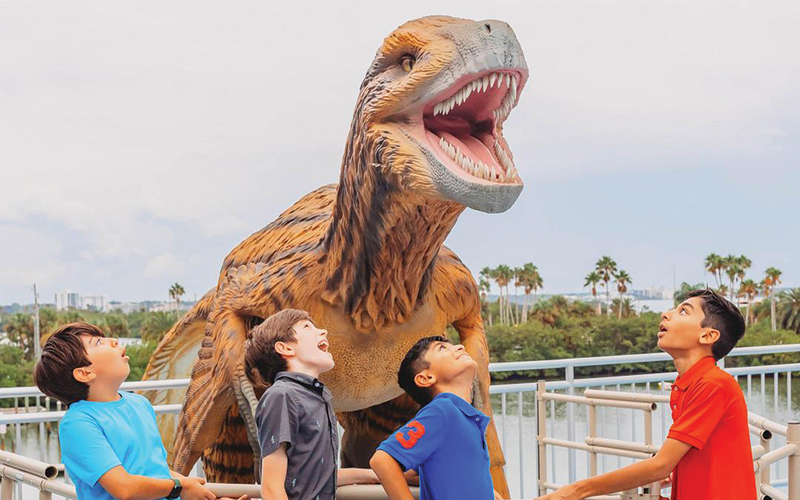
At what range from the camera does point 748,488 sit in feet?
7.77

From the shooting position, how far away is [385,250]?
2.80 m

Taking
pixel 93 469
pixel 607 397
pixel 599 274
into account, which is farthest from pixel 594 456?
pixel 599 274

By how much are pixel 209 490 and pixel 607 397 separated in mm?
1782

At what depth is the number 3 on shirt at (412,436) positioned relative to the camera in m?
2.14

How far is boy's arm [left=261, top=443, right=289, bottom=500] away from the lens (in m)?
2.01

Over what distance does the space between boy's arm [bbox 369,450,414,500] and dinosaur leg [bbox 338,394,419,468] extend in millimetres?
1241

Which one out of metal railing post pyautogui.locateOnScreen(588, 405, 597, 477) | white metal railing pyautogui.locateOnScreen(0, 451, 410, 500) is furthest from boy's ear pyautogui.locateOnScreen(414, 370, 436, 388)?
metal railing post pyautogui.locateOnScreen(588, 405, 597, 477)

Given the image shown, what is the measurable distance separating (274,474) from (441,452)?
39 centimetres

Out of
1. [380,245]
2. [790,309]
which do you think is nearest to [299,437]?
[380,245]

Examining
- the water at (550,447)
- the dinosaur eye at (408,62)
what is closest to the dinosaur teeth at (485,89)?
the dinosaur eye at (408,62)

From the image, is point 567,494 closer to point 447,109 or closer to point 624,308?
point 447,109

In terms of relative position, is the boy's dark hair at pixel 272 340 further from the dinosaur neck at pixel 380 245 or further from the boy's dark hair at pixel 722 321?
the boy's dark hair at pixel 722 321

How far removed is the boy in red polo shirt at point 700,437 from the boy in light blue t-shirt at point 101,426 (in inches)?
37.5

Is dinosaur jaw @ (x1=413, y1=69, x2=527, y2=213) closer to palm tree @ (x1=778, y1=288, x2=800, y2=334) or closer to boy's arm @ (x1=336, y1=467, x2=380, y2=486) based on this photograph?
boy's arm @ (x1=336, y1=467, x2=380, y2=486)
